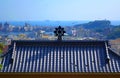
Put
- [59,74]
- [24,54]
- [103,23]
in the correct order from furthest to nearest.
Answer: [103,23] < [24,54] < [59,74]

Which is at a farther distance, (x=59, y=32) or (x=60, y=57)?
(x=59, y=32)

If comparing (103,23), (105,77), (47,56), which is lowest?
(105,77)

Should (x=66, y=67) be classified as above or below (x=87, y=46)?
below

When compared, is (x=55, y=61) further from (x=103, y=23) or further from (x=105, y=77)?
(x=103, y=23)

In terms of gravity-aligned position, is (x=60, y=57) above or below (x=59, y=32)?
below

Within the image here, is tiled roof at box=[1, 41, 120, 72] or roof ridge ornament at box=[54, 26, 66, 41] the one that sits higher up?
roof ridge ornament at box=[54, 26, 66, 41]

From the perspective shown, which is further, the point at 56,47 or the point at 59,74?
the point at 56,47

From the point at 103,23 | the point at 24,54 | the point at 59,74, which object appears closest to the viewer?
the point at 59,74

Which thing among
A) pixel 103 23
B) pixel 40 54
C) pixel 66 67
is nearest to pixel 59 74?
pixel 66 67
